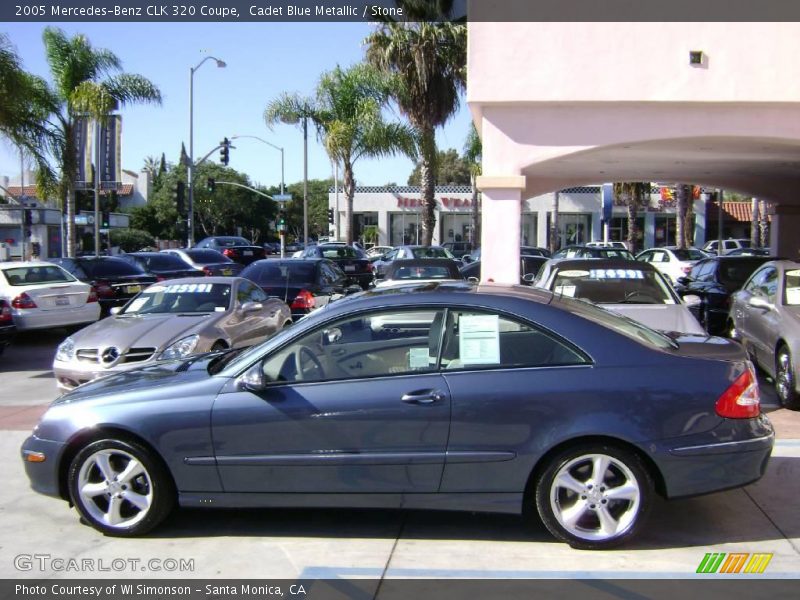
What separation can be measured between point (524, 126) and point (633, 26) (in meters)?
2.00

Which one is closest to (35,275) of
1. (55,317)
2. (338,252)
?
(55,317)

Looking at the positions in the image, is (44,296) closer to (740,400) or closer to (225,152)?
(740,400)

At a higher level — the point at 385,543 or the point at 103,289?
the point at 103,289

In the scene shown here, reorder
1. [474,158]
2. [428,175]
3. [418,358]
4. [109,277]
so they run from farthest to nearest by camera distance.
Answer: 1. [474,158]
2. [428,175]
3. [109,277]
4. [418,358]

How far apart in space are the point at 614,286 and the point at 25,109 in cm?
1772

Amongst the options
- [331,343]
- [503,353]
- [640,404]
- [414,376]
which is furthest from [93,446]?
[640,404]

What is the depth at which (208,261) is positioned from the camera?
24.5m

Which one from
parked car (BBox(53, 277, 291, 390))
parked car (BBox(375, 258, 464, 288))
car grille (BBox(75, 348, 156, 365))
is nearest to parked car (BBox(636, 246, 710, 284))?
parked car (BBox(375, 258, 464, 288))

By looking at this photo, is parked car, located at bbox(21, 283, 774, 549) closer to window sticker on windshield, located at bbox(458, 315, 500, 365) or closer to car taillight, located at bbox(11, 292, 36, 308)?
window sticker on windshield, located at bbox(458, 315, 500, 365)

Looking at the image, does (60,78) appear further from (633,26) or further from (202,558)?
(202,558)

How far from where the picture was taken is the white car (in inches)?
534

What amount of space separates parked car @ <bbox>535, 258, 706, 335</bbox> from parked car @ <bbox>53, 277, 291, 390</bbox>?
12.2ft

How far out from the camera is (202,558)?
4.80 meters
